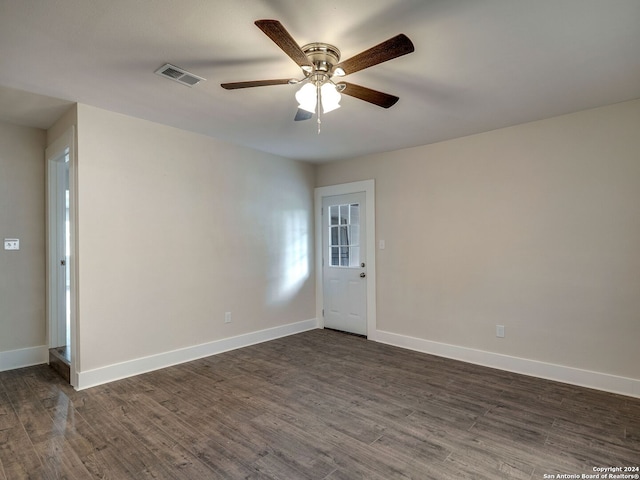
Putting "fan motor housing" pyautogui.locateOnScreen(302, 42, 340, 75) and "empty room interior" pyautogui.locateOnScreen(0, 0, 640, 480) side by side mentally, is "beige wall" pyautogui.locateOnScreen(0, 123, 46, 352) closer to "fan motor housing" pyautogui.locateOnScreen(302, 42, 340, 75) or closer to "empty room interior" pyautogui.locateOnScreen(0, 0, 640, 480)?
"empty room interior" pyautogui.locateOnScreen(0, 0, 640, 480)

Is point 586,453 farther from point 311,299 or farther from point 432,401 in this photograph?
point 311,299

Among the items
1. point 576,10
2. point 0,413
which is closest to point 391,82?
point 576,10

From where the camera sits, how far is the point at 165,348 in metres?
3.59

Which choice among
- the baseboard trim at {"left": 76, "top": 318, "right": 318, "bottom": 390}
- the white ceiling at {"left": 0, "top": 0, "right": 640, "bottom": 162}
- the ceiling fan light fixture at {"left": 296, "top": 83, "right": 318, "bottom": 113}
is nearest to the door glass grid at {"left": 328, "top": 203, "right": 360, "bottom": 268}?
the baseboard trim at {"left": 76, "top": 318, "right": 318, "bottom": 390}

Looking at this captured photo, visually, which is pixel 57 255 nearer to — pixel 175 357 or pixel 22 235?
pixel 22 235

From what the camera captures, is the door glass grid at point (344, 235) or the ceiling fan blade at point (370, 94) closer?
the ceiling fan blade at point (370, 94)

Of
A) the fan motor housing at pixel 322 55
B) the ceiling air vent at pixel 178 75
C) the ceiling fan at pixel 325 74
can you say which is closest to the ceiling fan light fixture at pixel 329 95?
the ceiling fan at pixel 325 74

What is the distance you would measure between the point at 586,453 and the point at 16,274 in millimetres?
5186

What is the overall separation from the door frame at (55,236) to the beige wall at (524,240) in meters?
3.38

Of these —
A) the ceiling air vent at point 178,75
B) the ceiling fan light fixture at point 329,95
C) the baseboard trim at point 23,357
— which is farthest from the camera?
the baseboard trim at point 23,357

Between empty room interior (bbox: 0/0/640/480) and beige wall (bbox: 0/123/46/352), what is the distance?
0.07ft

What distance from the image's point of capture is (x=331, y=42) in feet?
6.67

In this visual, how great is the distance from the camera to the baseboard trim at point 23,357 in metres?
3.50

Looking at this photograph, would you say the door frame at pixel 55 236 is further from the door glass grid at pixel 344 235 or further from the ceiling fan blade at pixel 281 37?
the door glass grid at pixel 344 235
